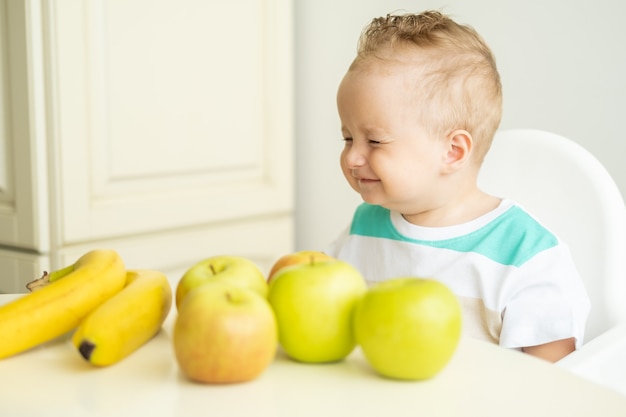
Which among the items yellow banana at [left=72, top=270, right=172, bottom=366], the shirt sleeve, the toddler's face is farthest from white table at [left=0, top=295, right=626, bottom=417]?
the toddler's face

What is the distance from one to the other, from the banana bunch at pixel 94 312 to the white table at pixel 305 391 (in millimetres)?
19

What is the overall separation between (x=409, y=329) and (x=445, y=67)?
681mm

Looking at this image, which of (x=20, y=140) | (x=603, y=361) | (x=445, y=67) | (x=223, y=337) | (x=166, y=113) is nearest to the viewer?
(x=223, y=337)

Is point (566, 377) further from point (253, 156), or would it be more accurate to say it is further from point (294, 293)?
point (253, 156)

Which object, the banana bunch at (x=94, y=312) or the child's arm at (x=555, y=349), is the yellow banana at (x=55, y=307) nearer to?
the banana bunch at (x=94, y=312)

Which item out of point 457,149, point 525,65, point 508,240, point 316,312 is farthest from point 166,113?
point 316,312

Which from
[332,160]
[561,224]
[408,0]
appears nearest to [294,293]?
[561,224]

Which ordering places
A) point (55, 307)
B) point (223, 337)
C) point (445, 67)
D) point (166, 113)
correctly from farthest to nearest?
1. point (166, 113)
2. point (445, 67)
3. point (55, 307)
4. point (223, 337)

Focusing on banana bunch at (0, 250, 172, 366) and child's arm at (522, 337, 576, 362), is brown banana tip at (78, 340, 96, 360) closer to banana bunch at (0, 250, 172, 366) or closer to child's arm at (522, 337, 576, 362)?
banana bunch at (0, 250, 172, 366)

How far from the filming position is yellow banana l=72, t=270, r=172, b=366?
0.62 m

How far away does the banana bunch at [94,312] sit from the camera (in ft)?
2.08

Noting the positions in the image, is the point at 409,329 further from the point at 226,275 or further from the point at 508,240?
the point at 508,240

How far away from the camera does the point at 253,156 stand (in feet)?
7.36

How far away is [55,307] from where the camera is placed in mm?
695
